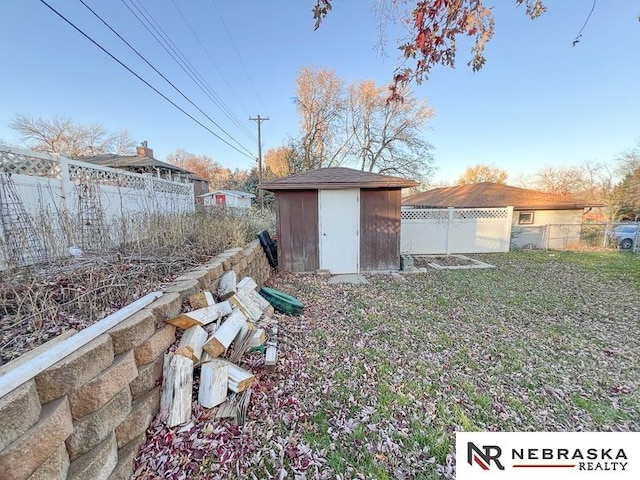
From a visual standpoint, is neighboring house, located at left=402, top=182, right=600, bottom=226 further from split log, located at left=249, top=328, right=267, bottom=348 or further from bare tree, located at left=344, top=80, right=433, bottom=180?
split log, located at left=249, top=328, right=267, bottom=348

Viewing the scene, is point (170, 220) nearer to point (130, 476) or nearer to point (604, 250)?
point (130, 476)

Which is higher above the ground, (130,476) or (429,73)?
(429,73)

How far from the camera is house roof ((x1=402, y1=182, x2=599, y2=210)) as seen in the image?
37.5 ft

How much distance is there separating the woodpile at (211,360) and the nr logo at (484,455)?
1523mm

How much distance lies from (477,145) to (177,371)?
65.5 feet

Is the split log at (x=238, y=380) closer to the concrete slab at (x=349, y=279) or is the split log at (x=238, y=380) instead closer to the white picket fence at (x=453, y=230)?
the concrete slab at (x=349, y=279)

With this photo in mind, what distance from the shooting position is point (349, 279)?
5.87m

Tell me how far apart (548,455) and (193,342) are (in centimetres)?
249

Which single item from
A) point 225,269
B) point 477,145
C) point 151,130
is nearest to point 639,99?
point 225,269

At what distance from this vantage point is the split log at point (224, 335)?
1991mm

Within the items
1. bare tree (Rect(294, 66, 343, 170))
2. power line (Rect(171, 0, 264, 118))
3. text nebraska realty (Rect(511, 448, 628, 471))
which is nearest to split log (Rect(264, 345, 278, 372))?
text nebraska realty (Rect(511, 448, 628, 471))

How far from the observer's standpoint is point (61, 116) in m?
20.3

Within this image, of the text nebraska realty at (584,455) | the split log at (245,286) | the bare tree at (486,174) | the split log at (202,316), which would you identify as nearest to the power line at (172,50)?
the split log at (245,286)

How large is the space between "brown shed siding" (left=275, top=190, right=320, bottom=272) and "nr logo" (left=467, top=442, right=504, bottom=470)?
487 centimetres
